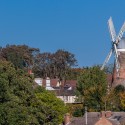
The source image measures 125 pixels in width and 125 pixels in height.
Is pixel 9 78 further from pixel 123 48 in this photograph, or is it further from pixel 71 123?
pixel 123 48

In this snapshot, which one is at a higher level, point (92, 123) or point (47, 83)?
point (47, 83)

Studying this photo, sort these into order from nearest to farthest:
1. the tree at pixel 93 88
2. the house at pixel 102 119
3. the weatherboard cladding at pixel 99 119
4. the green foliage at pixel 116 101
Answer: the house at pixel 102 119, the weatherboard cladding at pixel 99 119, the green foliage at pixel 116 101, the tree at pixel 93 88

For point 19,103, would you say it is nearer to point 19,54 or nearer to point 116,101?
point 116,101

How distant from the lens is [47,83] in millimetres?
161625

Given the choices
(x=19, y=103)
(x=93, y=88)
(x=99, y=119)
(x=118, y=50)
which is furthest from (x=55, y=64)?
(x=19, y=103)

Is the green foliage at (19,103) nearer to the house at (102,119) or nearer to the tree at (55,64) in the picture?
the house at (102,119)

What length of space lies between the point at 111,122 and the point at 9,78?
1492cm

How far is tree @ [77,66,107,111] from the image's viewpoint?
108631 mm

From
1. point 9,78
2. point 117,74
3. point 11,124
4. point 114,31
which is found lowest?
point 11,124

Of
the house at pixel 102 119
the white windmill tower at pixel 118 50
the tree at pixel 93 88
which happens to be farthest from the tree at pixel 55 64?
the house at pixel 102 119

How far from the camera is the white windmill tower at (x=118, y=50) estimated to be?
127375 millimetres

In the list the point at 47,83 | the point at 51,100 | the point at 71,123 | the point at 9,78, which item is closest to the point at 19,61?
the point at 47,83

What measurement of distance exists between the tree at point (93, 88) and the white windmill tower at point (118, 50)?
399 centimetres

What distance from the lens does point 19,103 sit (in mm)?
67000
